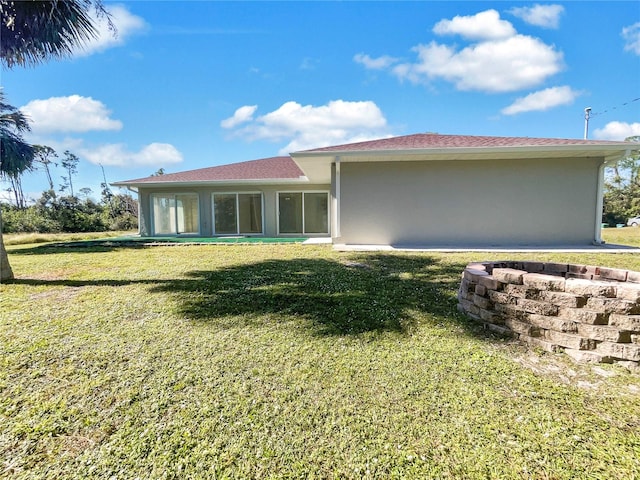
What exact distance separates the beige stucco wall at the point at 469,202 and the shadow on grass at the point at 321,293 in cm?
339

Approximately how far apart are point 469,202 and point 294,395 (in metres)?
9.68

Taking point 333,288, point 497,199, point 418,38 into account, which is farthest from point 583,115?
point 333,288

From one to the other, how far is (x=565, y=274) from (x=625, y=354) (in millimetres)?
1665

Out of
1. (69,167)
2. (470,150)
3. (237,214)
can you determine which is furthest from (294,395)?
(69,167)

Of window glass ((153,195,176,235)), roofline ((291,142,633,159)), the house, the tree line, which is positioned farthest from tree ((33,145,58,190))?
roofline ((291,142,633,159))

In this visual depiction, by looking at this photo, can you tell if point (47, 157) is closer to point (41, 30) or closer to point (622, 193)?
point (41, 30)

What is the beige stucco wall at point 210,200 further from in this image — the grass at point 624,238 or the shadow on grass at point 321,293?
the grass at point 624,238

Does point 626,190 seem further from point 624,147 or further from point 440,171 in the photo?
point 440,171

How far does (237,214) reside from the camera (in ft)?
48.6

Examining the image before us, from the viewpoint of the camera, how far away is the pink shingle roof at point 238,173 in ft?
46.9

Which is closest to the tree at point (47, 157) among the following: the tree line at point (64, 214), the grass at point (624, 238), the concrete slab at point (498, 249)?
the tree line at point (64, 214)

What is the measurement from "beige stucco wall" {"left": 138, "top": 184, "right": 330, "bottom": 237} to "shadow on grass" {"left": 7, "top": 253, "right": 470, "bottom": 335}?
7.50 m

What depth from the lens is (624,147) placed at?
850 centimetres

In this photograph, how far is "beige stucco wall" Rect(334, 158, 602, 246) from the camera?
32.3 feet
